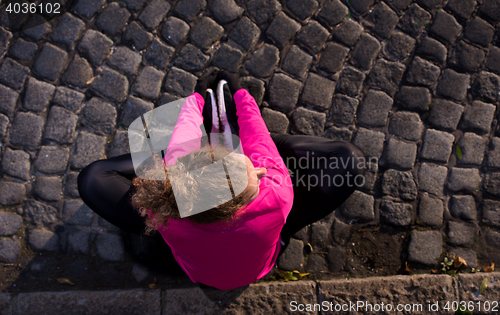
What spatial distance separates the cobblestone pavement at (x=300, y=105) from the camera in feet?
9.45

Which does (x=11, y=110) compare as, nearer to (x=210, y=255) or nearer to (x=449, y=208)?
(x=210, y=255)

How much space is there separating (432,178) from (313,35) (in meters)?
2.03

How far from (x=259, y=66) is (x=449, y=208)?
258 cm

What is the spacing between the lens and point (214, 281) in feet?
6.79

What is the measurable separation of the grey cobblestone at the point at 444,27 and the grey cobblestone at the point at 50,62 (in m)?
4.01

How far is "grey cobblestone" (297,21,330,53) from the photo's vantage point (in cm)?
312

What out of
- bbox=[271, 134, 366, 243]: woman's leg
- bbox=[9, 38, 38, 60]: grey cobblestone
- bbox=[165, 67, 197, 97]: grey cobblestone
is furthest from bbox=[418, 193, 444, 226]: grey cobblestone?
bbox=[9, 38, 38, 60]: grey cobblestone

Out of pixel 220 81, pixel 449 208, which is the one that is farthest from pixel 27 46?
pixel 449 208

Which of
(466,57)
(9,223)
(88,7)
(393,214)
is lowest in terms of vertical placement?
(9,223)

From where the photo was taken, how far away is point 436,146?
3127mm

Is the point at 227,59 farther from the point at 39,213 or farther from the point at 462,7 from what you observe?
the point at 462,7

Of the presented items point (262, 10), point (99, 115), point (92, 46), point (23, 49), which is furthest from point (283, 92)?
point (23, 49)

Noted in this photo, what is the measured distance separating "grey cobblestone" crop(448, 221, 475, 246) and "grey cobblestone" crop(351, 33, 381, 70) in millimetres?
1957

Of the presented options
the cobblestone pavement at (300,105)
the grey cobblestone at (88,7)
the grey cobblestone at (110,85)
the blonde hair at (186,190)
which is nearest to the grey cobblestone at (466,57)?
the cobblestone pavement at (300,105)
